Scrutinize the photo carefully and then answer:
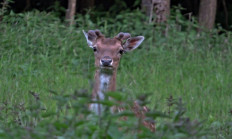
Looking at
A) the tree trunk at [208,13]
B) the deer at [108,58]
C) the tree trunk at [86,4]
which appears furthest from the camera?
the tree trunk at [86,4]

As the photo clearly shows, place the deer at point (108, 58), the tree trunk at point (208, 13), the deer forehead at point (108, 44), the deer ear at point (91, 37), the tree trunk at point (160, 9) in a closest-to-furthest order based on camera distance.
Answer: the deer at point (108, 58) < the deer forehead at point (108, 44) < the deer ear at point (91, 37) < the tree trunk at point (160, 9) < the tree trunk at point (208, 13)

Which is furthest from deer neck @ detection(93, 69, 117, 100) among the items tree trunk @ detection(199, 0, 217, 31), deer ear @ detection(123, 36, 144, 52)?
tree trunk @ detection(199, 0, 217, 31)

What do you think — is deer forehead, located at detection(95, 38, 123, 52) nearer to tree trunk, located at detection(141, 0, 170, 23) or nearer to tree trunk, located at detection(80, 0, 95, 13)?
tree trunk, located at detection(141, 0, 170, 23)

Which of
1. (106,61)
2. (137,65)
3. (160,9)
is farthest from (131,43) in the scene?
(160,9)

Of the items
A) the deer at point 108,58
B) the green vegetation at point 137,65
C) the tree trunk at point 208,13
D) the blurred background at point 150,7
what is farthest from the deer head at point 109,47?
the tree trunk at point 208,13

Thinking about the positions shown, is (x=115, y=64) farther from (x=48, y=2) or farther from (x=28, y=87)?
(x=48, y=2)

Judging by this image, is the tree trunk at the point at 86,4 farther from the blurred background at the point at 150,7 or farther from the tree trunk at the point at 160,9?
the tree trunk at the point at 160,9

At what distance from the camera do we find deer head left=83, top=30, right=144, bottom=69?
23.8 ft

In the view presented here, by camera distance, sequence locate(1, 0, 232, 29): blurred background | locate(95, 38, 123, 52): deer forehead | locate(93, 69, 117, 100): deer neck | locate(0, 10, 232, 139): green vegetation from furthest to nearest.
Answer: locate(1, 0, 232, 29): blurred background, locate(0, 10, 232, 139): green vegetation, locate(95, 38, 123, 52): deer forehead, locate(93, 69, 117, 100): deer neck

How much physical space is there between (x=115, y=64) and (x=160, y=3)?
5.89 meters

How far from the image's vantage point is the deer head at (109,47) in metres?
7.24

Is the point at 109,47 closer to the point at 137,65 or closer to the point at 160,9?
the point at 137,65

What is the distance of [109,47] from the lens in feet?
24.7

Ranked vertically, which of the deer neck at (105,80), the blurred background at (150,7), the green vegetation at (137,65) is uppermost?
the blurred background at (150,7)
